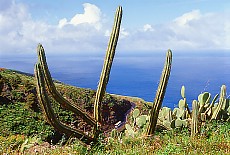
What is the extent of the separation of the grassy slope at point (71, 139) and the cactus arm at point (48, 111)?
172 millimetres

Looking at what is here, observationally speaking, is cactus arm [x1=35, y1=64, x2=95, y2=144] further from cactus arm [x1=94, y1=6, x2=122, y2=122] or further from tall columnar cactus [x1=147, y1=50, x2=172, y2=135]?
tall columnar cactus [x1=147, y1=50, x2=172, y2=135]

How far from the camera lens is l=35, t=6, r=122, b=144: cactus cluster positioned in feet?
19.4

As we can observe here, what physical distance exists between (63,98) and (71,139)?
2.49 feet

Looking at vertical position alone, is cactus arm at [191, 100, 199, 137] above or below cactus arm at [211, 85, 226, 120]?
below

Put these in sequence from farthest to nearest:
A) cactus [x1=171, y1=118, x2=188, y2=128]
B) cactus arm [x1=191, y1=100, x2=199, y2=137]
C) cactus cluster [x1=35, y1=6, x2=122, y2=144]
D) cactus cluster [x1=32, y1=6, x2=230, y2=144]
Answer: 1. cactus [x1=171, y1=118, x2=188, y2=128]
2. cactus arm [x1=191, y1=100, x2=199, y2=137]
3. cactus cluster [x1=32, y1=6, x2=230, y2=144]
4. cactus cluster [x1=35, y1=6, x2=122, y2=144]

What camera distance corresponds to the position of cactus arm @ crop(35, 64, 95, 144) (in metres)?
5.80

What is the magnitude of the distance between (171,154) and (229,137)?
1.64m

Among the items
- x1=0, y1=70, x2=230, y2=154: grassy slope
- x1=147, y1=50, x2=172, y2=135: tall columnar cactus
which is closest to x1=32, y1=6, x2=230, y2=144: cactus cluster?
x1=147, y1=50, x2=172, y2=135: tall columnar cactus

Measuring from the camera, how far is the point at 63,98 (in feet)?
21.3

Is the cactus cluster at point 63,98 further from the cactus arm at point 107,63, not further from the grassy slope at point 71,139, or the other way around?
the grassy slope at point 71,139

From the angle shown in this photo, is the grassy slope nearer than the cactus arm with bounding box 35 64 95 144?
Yes

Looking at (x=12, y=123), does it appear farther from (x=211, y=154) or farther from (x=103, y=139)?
(x=211, y=154)

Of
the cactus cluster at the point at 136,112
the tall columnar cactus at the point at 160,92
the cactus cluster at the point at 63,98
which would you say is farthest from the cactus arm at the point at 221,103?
the cactus cluster at the point at 63,98

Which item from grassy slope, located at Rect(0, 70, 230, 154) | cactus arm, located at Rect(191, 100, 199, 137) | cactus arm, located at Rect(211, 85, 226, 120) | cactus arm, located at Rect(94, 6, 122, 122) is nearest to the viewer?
grassy slope, located at Rect(0, 70, 230, 154)
